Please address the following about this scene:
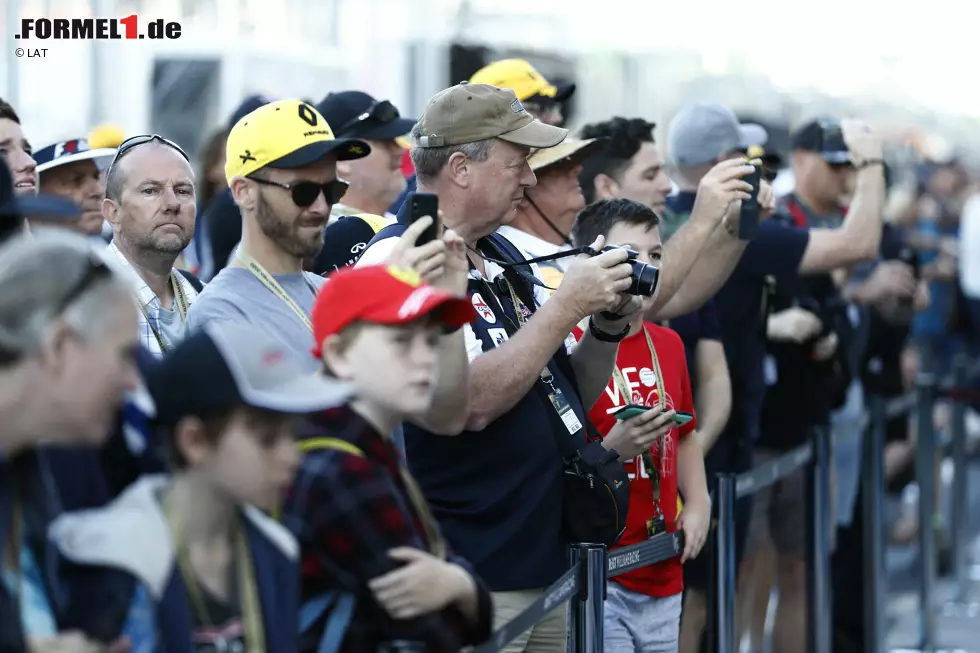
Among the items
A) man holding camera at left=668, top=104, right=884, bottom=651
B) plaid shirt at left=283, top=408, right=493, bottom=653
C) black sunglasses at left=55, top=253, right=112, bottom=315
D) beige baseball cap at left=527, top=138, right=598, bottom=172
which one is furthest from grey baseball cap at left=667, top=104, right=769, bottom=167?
black sunglasses at left=55, top=253, right=112, bottom=315

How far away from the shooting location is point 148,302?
4234 millimetres

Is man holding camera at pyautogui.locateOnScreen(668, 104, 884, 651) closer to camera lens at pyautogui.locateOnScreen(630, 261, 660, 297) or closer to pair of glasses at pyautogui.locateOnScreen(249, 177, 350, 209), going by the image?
camera lens at pyautogui.locateOnScreen(630, 261, 660, 297)

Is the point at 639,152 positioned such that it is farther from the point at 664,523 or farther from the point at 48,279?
the point at 48,279

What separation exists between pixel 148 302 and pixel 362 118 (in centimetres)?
148

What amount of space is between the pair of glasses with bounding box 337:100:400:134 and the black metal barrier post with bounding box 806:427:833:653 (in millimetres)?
2219

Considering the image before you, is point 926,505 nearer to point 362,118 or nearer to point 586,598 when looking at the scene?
point 362,118

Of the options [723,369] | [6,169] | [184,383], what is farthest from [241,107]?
[184,383]

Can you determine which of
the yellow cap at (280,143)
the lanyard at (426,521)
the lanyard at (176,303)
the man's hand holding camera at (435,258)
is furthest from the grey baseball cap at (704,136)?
the lanyard at (426,521)

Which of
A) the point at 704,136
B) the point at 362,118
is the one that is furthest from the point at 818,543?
the point at 362,118

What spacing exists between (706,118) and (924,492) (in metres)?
3.34

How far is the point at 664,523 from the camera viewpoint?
181 inches

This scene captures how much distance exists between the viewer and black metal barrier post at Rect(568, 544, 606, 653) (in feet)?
12.6

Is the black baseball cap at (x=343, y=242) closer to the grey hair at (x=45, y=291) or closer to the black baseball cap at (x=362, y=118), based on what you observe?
the black baseball cap at (x=362, y=118)

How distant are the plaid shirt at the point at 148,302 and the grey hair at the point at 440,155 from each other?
0.72 metres
